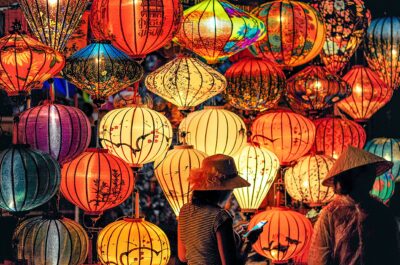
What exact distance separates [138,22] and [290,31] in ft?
5.33

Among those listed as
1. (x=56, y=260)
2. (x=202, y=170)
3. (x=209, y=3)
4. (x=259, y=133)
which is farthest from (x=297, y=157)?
(x=202, y=170)

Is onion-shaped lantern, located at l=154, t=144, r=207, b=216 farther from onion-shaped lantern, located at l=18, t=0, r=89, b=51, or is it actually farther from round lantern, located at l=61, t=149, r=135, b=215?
onion-shaped lantern, located at l=18, t=0, r=89, b=51

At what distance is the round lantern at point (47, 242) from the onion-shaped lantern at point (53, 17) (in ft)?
4.46

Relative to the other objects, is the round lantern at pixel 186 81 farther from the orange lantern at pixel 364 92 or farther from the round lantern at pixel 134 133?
the orange lantern at pixel 364 92

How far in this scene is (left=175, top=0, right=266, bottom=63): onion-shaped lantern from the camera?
9516mm

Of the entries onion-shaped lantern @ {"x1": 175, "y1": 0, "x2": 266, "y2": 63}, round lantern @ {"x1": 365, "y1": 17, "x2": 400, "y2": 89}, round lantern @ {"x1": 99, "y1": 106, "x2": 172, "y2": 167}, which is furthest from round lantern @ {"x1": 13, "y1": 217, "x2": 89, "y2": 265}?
round lantern @ {"x1": 365, "y1": 17, "x2": 400, "y2": 89}

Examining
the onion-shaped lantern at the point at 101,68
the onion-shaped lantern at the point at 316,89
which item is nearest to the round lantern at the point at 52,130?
the onion-shaped lantern at the point at 101,68

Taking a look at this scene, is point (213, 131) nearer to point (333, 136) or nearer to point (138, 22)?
point (138, 22)

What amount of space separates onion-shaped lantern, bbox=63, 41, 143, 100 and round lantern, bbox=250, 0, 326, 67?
1404 millimetres

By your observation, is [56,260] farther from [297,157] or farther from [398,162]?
[398,162]

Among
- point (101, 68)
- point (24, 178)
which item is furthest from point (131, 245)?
point (101, 68)

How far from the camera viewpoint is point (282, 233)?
33.1 feet

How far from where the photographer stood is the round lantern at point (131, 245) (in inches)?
367

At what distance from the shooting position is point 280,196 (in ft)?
35.6
